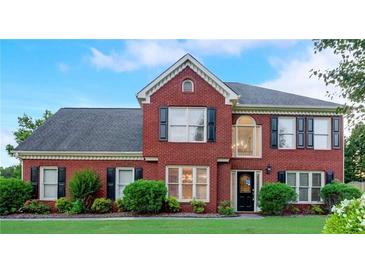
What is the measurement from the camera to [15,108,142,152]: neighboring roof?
45.2ft

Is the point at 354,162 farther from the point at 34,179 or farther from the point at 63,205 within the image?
the point at 34,179

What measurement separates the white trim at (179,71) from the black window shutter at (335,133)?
3935 mm

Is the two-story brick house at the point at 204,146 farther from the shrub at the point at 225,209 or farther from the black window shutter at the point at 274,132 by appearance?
the shrub at the point at 225,209

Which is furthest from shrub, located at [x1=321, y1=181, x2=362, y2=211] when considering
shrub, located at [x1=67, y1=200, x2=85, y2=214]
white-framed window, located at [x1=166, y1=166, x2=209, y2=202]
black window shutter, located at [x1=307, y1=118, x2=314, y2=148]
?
shrub, located at [x1=67, y1=200, x2=85, y2=214]

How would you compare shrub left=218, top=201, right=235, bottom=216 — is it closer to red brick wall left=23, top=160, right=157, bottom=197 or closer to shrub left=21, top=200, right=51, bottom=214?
red brick wall left=23, top=160, right=157, bottom=197

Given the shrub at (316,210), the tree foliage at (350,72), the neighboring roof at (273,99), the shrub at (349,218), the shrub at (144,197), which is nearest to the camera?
the shrub at (349,218)

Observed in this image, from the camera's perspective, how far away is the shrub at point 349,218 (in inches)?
198

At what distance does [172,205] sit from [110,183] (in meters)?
2.57

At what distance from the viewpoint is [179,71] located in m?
12.8

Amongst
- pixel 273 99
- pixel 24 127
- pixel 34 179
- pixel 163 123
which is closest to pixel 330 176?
pixel 273 99

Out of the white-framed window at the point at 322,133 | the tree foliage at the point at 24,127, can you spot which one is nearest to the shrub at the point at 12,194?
the tree foliage at the point at 24,127
